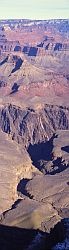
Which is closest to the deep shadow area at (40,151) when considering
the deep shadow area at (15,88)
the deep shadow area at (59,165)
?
the deep shadow area at (59,165)

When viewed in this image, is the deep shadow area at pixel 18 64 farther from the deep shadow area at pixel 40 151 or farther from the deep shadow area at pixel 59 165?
the deep shadow area at pixel 59 165

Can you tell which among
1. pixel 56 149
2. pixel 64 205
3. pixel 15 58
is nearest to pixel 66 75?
pixel 15 58

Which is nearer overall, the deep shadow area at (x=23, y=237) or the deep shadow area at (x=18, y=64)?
the deep shadow area at (x=23, y=237)

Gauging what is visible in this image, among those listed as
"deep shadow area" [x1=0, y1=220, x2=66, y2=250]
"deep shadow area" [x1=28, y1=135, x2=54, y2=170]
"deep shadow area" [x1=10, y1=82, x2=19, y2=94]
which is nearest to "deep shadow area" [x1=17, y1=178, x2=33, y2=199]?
"deep shadow area" [x1=28, y1=135, x2=54, y2=170]

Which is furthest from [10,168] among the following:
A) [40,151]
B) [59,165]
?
[40,151]

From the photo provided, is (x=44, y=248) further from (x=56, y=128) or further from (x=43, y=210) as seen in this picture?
(x=56, y=128)

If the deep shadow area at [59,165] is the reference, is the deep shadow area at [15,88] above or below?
below

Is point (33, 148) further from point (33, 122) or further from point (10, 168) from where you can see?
point (10, 168)
